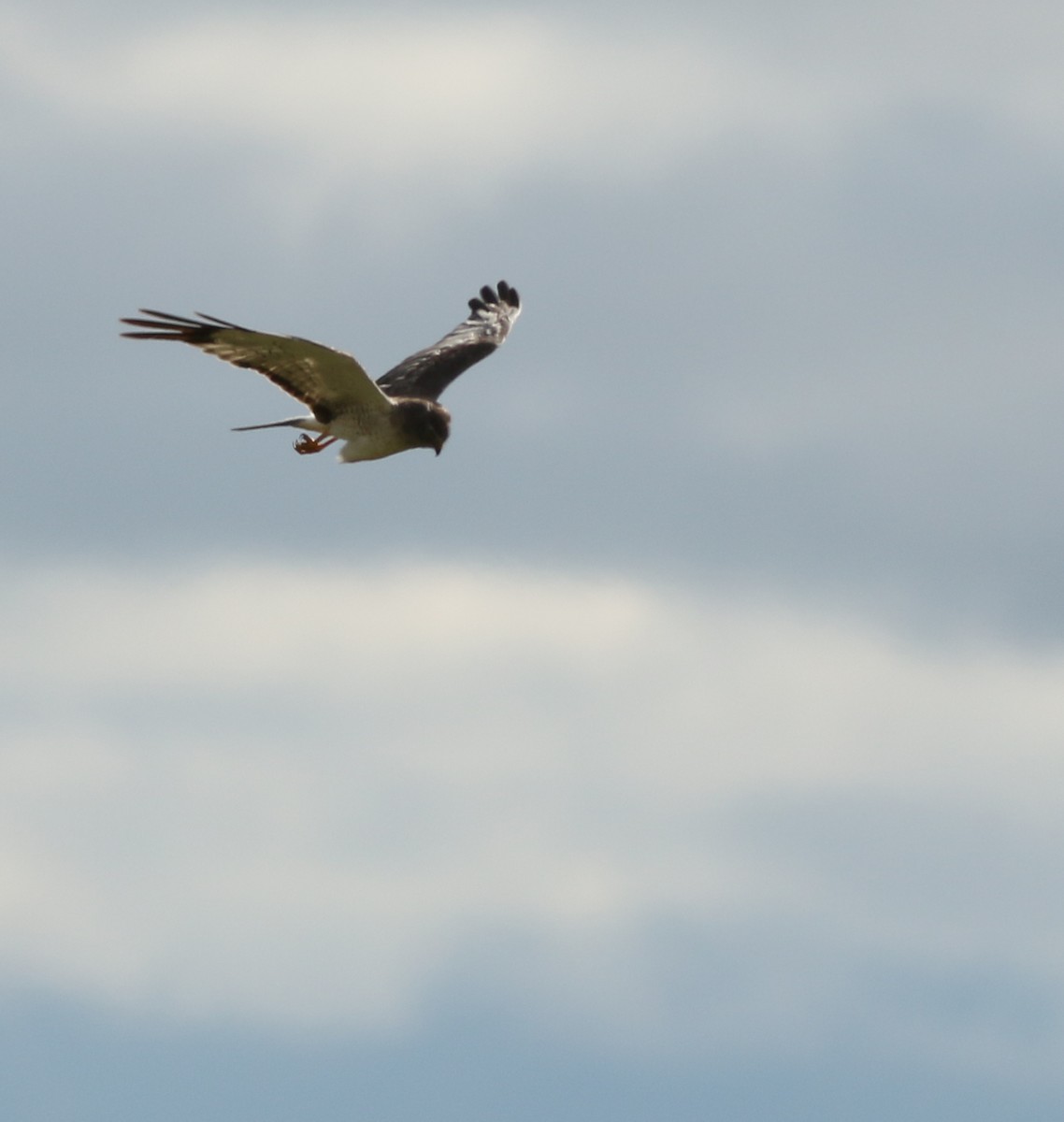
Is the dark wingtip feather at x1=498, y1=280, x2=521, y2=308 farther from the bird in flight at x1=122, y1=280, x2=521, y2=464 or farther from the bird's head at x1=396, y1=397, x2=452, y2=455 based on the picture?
the bird's head at x1=396, y1=397, x2=452, y2=455

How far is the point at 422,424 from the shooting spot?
3244 cm

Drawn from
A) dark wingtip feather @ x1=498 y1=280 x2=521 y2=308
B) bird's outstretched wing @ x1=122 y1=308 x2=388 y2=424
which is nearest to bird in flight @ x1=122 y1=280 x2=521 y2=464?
bird's outstretched wing @ x1=122 y1=308 x2=388 y2=424

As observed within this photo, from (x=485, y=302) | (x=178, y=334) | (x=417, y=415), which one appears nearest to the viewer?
(x=178, y=334)

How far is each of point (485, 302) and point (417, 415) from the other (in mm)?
9639

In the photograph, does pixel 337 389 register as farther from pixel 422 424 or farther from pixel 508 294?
pixel 508 294

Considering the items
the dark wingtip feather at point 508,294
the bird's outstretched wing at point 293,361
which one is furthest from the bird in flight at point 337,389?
the dark wingtip feather at point 508,294

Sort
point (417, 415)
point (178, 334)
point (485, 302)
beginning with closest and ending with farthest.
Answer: point (178, 334), point (417, 415), point (485, 302)

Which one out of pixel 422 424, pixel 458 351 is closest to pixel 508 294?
pixel 458 351

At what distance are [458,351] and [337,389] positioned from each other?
692 cm

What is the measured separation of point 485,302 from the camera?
41781 mm

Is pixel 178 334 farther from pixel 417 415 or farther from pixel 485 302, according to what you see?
pixel 485 302

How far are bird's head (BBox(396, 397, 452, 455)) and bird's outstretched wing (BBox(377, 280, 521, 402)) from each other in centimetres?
164

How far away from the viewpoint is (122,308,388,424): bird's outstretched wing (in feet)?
98.2

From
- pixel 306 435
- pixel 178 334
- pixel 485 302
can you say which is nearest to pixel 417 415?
pixel 306 435
